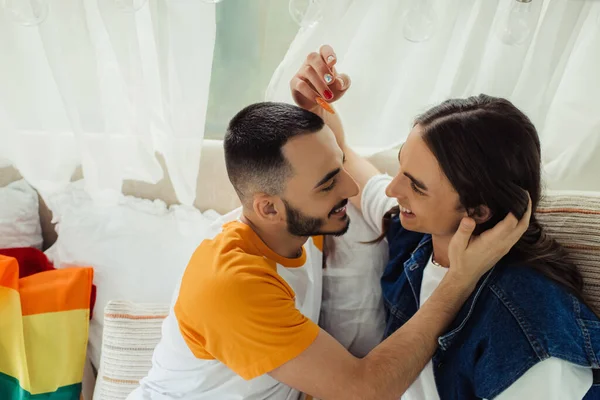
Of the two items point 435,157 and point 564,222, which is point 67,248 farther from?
point 564,222

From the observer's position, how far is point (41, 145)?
156 cm

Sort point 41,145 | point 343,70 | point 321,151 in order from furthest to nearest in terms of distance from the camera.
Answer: point 41,145
point 343,70
point 321,151

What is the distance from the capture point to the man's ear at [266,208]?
115cm

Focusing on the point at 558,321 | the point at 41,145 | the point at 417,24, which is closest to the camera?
the point at 558,321

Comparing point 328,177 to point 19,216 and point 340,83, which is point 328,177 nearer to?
point 340,83

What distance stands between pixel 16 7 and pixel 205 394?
1033mm

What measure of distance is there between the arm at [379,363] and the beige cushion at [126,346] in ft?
1.71

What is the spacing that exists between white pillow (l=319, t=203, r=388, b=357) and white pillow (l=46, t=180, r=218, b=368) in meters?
0.43

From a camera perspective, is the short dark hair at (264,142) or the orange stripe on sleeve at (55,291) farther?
the orange stripe on sleeve at (55,291)

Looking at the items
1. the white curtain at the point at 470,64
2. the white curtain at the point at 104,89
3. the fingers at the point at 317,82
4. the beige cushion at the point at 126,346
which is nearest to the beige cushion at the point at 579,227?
the white curtain at the point at 470,64

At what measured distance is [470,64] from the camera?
1395 millimetres

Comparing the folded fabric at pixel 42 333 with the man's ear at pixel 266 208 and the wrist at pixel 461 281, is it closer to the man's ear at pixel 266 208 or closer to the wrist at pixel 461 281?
the man's ear at pixel 266 208

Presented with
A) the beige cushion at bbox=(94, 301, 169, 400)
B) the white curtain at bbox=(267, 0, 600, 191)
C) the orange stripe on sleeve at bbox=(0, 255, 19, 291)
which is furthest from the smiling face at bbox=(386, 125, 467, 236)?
the orange stripe on sleeve at bbox=(0, 255, 19, 291)

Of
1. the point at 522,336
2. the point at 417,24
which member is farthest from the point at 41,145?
the point at 522,336
